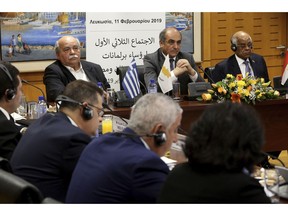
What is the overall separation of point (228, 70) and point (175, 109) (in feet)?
11.2

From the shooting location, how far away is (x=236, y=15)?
7.99m

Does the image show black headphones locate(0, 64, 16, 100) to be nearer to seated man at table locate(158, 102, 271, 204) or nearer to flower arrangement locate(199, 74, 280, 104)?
seated man at table locate(158, 102, 271, 204)

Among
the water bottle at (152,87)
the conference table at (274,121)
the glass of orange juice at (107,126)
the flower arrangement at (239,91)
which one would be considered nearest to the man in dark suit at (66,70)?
the water bottle at (152,87)

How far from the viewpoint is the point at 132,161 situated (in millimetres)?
2062

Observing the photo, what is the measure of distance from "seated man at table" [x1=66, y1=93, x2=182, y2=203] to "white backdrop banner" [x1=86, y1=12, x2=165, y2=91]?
13.1ft

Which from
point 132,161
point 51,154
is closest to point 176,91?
point 51,154

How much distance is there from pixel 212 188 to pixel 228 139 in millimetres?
152

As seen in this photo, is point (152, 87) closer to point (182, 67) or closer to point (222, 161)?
point (182, 67)

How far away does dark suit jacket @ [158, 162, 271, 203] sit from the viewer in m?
1.77

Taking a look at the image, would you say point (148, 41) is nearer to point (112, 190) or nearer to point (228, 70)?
point (228, 70)

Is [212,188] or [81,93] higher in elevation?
[81,93]

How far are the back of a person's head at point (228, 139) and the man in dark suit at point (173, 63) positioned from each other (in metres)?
3.30

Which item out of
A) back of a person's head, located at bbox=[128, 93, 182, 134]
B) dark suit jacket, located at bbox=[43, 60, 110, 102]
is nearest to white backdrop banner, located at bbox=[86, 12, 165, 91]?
dark suit jacket, located at bbox=[43, 60, 110, 102]
